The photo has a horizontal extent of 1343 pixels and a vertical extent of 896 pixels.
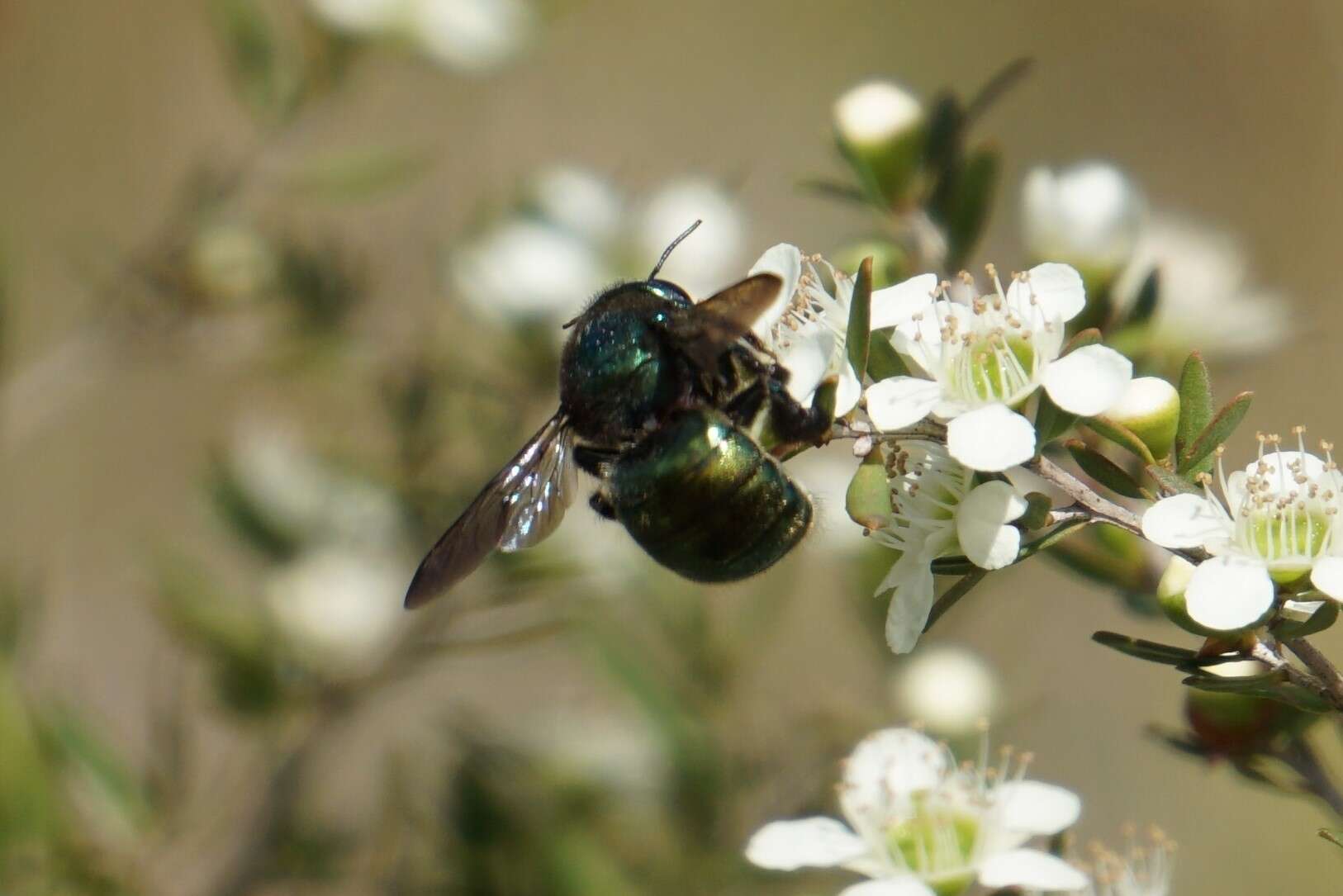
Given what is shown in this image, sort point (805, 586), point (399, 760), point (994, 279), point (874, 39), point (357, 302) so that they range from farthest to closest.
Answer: point (874, 39) → point (805, 586) → point (357, 302) → point (399, 760) → point (994, 279)

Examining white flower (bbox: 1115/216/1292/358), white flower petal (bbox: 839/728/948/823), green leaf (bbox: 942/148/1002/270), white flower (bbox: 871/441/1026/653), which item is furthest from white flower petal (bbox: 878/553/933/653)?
white flower (bbox: 1115/216/1292/358)

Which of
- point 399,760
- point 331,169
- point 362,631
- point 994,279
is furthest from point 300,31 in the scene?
point 994,279

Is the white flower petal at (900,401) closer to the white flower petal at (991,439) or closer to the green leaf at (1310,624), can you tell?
the white flower petal at (991,439)

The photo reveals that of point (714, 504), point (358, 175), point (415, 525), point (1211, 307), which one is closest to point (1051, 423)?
point (714, 504)

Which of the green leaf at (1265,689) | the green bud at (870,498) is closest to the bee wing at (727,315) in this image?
the green bud at (870,498)

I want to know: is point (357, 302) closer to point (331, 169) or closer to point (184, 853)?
point (331, 169)

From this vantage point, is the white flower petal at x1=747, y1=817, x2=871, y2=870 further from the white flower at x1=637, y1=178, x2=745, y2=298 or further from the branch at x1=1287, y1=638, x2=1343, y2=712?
the white flower at x1=637, y1=178, x2=745, y2=298

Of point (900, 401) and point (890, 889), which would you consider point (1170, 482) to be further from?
point (890, 889)
